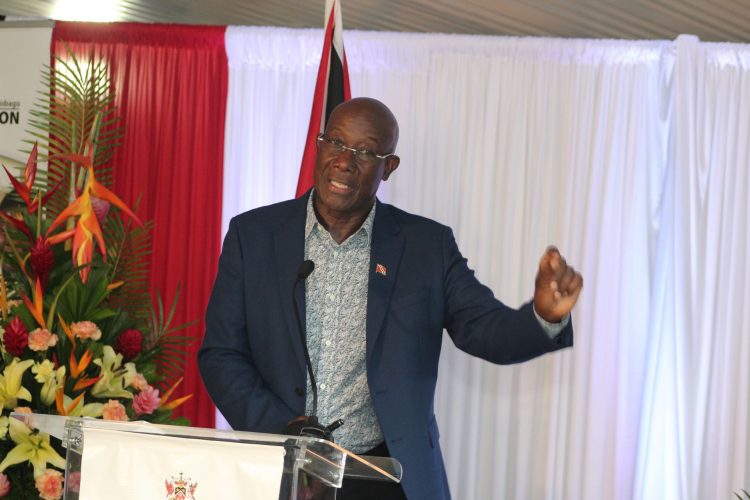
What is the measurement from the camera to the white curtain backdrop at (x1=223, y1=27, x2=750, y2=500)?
4.73m

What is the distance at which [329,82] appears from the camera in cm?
443

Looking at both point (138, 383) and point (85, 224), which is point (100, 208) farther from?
point (138, 383)

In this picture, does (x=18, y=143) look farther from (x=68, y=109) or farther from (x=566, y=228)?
(x=566, y=228)

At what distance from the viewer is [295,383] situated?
2602 millimetres

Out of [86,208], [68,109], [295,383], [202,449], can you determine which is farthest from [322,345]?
[68,109]

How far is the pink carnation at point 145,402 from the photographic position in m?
3.10

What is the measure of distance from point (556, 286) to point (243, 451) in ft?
3.01

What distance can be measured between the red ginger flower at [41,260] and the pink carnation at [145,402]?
0.57m

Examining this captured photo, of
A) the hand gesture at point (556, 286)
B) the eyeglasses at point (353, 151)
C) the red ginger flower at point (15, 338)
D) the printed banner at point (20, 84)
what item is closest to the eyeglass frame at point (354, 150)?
the eyeglasses at point (353, 151)

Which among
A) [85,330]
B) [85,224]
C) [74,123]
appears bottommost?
[85,330]

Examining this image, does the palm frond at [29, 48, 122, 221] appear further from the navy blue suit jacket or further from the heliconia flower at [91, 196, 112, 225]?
the navy blue suit jacket

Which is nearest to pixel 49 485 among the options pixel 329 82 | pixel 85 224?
pixel 85 224

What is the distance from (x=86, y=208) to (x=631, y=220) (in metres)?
2.70

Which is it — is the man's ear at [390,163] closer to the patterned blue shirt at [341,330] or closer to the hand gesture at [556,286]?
the patterned blue shirt at [341,330]
